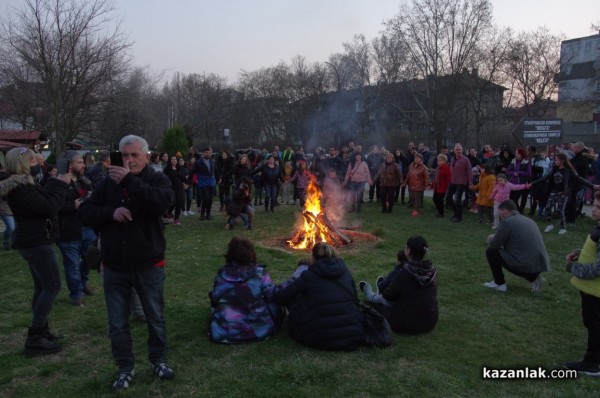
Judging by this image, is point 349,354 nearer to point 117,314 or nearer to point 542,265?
point 117,314

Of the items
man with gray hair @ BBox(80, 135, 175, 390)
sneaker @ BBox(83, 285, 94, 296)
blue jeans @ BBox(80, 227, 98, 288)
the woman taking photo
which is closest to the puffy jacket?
blue jeans @ BBox(80, 227, 98, 288)

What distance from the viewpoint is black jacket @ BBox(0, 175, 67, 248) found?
4.68 meters

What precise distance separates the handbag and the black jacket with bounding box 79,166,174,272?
215 centimetres

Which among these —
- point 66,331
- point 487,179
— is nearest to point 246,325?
point 66,331

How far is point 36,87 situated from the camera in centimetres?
1980

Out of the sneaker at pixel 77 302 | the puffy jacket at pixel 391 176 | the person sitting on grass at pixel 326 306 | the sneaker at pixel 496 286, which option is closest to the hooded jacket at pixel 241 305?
the person sitting on grass at pixel 326 306

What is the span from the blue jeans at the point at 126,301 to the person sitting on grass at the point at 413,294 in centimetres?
246

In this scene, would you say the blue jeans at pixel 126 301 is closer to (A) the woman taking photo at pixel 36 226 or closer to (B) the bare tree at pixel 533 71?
(A) the woman taking photo at pixel 36 226

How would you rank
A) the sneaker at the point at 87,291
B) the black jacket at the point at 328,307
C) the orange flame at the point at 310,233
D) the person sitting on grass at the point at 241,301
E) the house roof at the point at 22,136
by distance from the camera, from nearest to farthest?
the black jacket at the point at 328,307 → the person sitting on grass at the point at 241,301 → the sneaker at the point at 87,291 → the orange flame at the point at 310,233 → the house roof at the point at 22,136

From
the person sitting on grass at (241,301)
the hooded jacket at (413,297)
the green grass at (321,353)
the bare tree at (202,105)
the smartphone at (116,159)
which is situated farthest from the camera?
the bare tree at (202,105)

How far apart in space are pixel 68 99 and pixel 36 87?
1.92 m

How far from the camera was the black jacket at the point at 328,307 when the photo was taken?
15.3 ft

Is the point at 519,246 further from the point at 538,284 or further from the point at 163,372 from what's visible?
the point at 163,372

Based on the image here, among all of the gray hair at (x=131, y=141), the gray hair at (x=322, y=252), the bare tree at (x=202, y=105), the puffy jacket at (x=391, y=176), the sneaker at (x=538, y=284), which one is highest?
the bare tree at (x=202, y=105)
